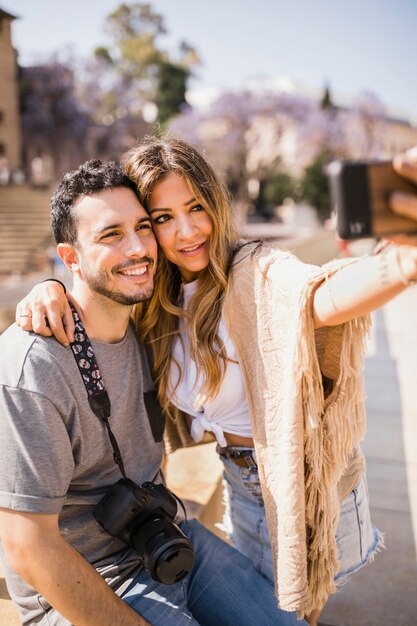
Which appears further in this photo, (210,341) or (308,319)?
(210,341)

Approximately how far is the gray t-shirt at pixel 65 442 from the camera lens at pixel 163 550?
0.56 feet

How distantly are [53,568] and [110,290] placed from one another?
37.2 inches

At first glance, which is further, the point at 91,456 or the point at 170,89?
→ the point at 170,89

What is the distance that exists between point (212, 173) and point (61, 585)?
1.60 metres

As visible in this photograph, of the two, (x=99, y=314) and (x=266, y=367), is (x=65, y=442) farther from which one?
(x=266, y=367)

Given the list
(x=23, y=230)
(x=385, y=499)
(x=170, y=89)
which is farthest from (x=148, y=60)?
(x=385, y=499)

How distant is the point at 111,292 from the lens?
1.91 meters

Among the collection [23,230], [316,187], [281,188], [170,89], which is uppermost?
[170,89]

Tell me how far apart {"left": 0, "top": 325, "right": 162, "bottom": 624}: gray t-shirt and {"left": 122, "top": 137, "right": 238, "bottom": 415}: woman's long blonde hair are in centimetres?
14

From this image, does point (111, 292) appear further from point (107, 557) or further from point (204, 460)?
point (204, 460)

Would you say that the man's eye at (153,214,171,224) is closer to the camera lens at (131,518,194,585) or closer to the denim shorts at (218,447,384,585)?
the denim shorts at (218,447,384,585)

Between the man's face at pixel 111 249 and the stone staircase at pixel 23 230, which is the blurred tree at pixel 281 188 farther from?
the man's face at pixel 111 249

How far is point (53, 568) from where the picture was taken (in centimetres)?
152

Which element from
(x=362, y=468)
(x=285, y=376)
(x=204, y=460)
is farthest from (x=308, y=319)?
(x=204, y=460)
